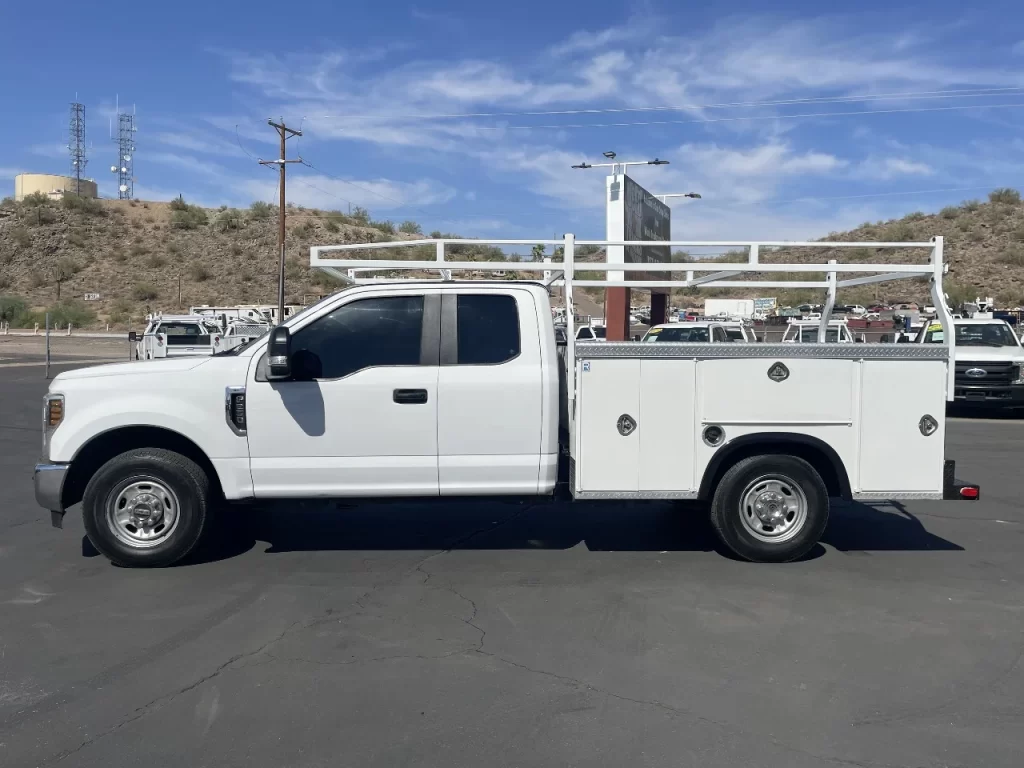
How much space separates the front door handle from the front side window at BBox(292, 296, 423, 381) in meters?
0.21

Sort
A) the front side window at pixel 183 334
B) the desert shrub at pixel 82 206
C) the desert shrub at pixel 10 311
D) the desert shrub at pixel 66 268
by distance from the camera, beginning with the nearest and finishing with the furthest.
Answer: the front side window at pixel 183 334, the desert shrub at pixel 10 311, the desert shrub at pixel 66 268, the desert shrub at pixel 82 206

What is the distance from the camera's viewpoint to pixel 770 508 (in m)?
7.17

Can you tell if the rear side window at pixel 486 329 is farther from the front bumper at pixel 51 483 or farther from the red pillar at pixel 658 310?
the red pillar at pixel 658 310

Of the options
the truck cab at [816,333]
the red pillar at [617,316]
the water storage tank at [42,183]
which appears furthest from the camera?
the water storage tank at [42,183]

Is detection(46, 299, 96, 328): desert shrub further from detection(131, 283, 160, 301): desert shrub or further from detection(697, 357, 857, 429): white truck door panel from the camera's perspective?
detection(697, 357, 857, 429): white truck door panel

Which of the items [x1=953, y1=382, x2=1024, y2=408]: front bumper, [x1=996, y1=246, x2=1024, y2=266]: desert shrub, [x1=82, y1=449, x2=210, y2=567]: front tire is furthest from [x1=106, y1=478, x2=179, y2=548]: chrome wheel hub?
[x1=996, y1=246, x2=1024, y2=266]: desert shrub

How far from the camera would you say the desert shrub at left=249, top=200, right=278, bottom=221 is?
260ft

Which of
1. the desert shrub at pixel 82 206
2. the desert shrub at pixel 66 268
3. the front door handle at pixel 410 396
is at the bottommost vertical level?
the front door handle at pixel 410 396

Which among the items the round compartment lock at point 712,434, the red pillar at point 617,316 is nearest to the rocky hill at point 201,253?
the red pillar at point 617,316

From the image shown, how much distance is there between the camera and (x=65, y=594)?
6.52 meters

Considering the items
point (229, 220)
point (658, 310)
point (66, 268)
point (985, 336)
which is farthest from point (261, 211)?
point (985, 336)

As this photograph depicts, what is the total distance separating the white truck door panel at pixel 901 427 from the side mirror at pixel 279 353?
4206mm

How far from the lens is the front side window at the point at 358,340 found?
6.93m

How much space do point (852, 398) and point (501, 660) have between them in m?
3.42
